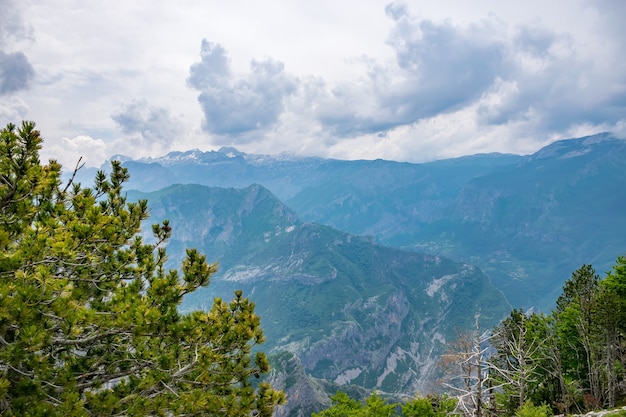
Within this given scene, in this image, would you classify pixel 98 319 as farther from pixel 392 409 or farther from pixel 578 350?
pixel 578 350

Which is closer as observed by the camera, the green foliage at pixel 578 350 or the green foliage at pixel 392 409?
the green foliage at pixel 392 409

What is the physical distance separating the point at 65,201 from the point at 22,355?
19.4 ft

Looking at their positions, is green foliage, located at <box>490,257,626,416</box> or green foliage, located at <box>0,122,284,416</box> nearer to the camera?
green foliage, located at <box>0,122,284,416</box>

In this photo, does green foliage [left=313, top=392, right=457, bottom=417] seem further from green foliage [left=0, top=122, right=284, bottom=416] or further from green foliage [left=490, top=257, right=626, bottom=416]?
green foliage [left=0, top=122, right=284, bottom=416]

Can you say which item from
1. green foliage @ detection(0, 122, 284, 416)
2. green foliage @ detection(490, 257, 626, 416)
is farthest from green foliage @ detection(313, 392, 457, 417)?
green foliage @ detection(0, 122, 284, 416)

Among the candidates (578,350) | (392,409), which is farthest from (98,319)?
(578,350)

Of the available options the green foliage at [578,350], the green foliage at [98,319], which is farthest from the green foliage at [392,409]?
the green foliage at [98,319]

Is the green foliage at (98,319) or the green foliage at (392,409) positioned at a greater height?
the green foliage at (98,319)

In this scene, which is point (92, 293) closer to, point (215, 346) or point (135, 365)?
point (135, 365)

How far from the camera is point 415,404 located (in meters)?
24.5

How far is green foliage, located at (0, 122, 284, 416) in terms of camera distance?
896 centimetres

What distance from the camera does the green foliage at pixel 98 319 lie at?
353 inches

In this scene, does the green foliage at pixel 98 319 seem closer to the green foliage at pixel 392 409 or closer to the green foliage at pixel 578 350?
the green foliage at pixel 392 409

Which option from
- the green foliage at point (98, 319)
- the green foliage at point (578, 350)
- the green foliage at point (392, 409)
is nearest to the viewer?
the green foliage at point (98, 319)
